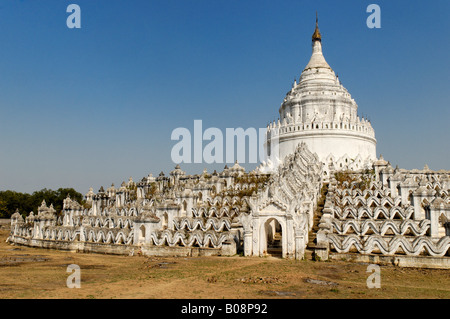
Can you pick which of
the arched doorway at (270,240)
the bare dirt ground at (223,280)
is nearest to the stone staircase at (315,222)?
the arched doorway at (270,240)

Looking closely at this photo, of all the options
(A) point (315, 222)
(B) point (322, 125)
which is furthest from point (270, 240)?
(B) point (322, 125)

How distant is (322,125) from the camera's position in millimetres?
53250

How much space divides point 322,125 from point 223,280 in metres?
40.0

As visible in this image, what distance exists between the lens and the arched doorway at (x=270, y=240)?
23500mm

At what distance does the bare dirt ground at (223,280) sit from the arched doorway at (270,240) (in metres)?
1.23

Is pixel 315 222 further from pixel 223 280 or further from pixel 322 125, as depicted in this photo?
pixel 322 125

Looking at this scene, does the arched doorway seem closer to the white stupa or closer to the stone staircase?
the stone staircase

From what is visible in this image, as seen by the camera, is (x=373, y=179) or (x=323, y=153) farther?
(x=323, y=153)

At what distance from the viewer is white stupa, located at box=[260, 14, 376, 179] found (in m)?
52.5

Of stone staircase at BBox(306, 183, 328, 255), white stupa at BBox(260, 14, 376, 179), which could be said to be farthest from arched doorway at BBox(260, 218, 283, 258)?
white stupa at BBox(260, 14, 376, 179)

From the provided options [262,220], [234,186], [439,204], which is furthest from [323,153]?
[262,220]

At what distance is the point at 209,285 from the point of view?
15836 millimetres
